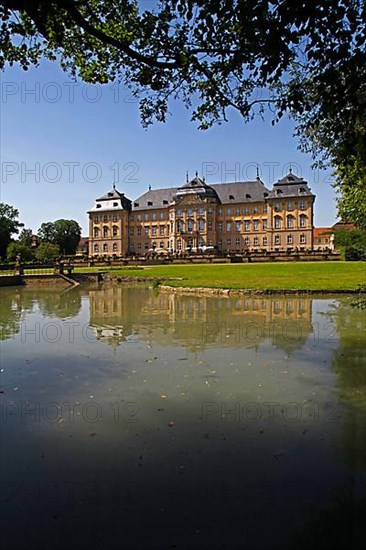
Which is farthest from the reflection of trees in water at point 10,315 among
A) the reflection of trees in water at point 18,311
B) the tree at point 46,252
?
the tree at point 46,252

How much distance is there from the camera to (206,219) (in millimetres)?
90125

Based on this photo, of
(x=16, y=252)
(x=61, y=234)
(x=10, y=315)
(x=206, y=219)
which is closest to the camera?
(x=10, y=315)

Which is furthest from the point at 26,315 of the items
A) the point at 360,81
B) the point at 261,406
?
the point at 360,81

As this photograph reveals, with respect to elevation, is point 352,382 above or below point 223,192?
below

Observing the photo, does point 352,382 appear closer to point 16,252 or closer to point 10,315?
point 10,315

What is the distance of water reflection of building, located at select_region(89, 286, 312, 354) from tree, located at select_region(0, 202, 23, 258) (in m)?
60.5

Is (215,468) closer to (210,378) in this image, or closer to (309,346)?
(210,378)

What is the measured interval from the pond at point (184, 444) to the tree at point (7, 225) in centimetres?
7047

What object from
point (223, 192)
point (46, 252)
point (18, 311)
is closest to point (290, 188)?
point (223, 192)

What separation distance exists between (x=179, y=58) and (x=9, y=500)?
494 cm

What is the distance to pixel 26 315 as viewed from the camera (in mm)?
16641

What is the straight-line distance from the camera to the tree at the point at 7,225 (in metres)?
75.1

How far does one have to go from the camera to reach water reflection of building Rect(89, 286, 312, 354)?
1066 centimetres

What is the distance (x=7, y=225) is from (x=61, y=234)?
22618mm
